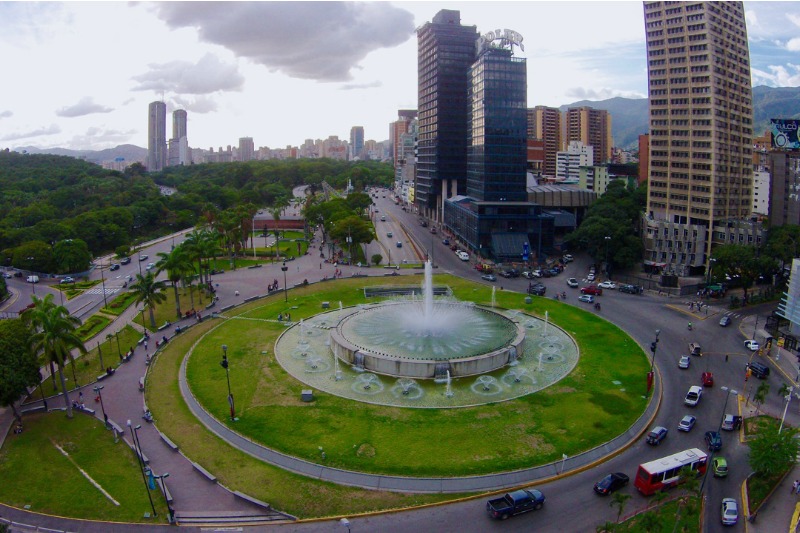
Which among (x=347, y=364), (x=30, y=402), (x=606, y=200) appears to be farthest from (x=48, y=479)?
(x=606, y=200)

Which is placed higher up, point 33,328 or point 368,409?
point 33,328

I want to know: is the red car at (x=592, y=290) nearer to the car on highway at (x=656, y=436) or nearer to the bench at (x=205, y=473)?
the car on highway at (x=656, y=436)

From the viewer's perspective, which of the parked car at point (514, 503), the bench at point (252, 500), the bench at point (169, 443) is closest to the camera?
the parked car at point (514, 503)

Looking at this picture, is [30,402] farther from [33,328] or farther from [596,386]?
[596,386]

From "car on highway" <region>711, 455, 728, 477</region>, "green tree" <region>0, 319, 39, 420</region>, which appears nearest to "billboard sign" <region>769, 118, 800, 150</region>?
"car on highway" <region>711, 455, 728, 477</region>

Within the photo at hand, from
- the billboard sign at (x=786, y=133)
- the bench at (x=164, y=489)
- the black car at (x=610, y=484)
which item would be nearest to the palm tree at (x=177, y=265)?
the bench at (x=164, y=489)

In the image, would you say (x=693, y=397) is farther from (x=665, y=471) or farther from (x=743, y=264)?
(x=743, y=264)
